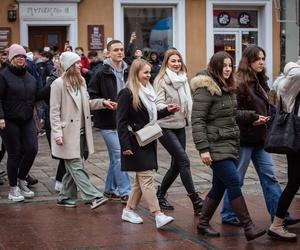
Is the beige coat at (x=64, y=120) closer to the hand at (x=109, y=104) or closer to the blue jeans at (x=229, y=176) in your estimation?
the hand at (x=109, y=104)

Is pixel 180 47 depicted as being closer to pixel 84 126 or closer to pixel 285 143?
pixel 84 126

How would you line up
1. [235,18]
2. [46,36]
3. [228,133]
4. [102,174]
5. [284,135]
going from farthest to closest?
[235,18] → [46,36] → [102,174] → [228,133] → [284,135]

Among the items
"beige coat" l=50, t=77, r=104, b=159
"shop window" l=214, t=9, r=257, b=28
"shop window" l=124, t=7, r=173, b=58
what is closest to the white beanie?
"beige coat" l=50, t=77, r=104, b=159

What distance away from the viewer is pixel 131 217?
7578mm

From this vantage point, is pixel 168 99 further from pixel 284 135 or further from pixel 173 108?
pixel 284 135

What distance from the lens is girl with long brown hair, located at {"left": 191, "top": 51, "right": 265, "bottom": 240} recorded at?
6.67 meters

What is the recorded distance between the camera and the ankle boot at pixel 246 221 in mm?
6621

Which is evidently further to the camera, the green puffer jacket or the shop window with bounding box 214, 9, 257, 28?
the shop window with bounding box 214, 9, 257, 28

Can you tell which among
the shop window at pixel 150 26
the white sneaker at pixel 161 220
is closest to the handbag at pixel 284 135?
the white sneaker at pixel 161 220

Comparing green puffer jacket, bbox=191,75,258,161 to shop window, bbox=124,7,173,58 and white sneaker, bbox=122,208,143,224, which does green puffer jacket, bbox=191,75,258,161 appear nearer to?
white sneaker, bbox=122,208,143,224

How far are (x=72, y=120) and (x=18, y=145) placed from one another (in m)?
0.90

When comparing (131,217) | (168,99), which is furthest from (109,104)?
(131,217)

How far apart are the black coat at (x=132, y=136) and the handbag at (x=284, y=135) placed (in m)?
1.23

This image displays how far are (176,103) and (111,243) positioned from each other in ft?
6.65
